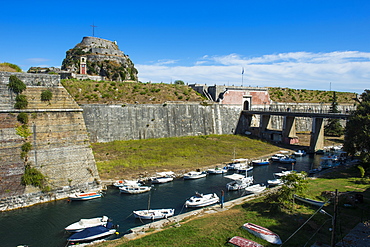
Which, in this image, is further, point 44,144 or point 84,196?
point 44,144

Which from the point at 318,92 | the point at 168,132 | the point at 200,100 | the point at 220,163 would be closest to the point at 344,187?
the point at 220,163

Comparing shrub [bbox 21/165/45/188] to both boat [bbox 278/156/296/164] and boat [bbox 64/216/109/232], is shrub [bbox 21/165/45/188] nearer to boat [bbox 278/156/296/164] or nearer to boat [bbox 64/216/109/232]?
boat [bbox 64/216/109/232]

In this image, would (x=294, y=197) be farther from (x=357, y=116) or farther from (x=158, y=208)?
(x=357, y=116)

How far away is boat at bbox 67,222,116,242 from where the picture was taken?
16.5m

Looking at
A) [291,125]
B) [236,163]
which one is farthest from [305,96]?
[236,163]

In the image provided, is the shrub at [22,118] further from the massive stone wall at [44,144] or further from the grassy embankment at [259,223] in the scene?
the grassy embankment at [259,223]

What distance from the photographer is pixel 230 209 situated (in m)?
20.4

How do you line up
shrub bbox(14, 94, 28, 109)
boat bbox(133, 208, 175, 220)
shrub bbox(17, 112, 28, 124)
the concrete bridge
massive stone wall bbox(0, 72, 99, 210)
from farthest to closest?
1. the concrete bridge
2. shrub bbox(14, 94, 28, 109)
3. shrub bbox(17, 112, 28, 124)
4. massive stone wall bbox(0, 72, 99, 210)
5. boat bbox(133, 208, 175, 220)

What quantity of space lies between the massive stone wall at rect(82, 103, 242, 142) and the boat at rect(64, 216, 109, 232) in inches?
891

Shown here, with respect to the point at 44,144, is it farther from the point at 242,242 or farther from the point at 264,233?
the point at 264,233

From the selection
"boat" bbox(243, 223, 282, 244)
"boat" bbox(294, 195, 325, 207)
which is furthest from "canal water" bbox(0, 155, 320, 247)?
"boat" bbox(243, 223, 282, 244)

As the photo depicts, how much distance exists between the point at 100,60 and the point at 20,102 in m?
40.9

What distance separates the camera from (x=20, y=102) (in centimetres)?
2456

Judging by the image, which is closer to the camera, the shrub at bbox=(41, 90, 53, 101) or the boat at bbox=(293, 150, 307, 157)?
the shrub at bbox=(41, 90, 53, 101)
